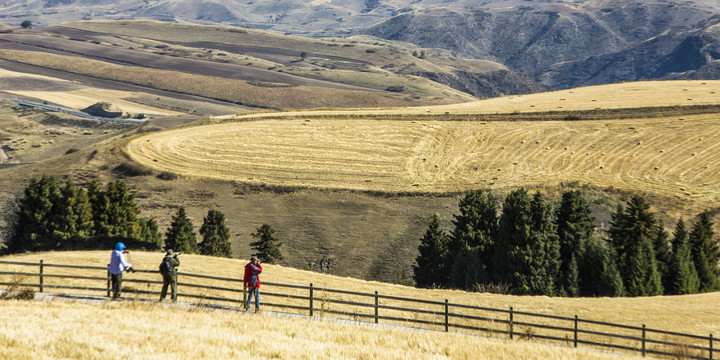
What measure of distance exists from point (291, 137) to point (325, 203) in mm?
21799

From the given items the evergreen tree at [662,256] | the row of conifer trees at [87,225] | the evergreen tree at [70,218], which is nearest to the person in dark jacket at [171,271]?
the row of conifer trees at [87,225]

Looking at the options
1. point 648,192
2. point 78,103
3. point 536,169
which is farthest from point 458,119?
point 78,103

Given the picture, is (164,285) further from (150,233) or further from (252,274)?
(150,233)

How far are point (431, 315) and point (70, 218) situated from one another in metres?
38.1

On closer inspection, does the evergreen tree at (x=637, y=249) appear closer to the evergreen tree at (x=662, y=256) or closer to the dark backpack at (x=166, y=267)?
the evergreen tree at (x=662, y=256)

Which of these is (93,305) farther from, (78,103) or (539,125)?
(78,103)

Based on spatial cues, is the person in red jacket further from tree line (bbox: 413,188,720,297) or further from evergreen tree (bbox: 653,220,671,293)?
evergreen tree (bbox: 653,220,671,293)

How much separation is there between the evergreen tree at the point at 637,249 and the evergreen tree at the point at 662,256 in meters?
0.54

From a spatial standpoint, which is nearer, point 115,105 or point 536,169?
point 536,169

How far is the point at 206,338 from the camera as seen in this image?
70.8 feet

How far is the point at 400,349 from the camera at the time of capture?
2280 cm

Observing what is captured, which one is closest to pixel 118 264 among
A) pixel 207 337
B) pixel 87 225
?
pixel 207 337

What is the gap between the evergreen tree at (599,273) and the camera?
155 ft

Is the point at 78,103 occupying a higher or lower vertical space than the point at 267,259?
higher
